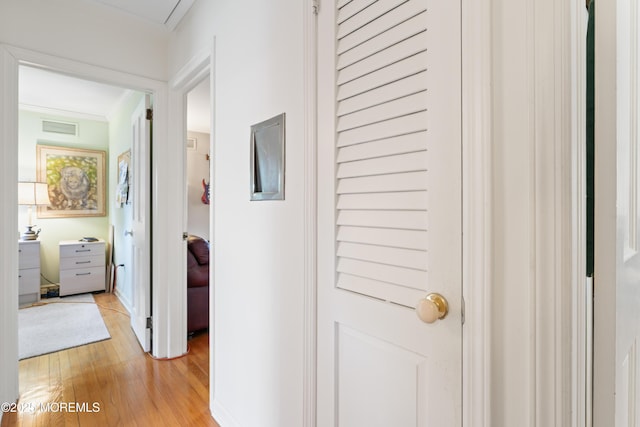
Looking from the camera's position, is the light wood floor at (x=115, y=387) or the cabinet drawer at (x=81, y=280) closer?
the light wood floor at (x=115, y=387)

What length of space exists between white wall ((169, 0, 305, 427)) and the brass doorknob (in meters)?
0.55

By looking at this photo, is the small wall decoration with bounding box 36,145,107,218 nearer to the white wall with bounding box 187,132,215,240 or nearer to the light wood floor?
the white wall with bounding box 187,132,215,240

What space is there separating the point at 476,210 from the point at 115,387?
2.48 m

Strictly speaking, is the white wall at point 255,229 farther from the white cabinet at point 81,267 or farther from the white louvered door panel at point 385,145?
the white cabinet at point 81,267

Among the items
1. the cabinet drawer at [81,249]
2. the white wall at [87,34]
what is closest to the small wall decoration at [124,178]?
the cabinet drawer at [81,249]

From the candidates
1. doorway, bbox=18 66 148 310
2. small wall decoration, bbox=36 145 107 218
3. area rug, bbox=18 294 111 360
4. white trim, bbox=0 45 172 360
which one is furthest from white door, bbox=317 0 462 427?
small wall decoration, bbox=36 145 107 218

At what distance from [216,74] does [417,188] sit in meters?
1.50

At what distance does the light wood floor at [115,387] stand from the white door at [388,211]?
1282 millimetres

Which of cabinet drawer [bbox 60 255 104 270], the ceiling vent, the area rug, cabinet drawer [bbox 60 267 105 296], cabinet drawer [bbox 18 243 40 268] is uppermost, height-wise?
the ceiling vent

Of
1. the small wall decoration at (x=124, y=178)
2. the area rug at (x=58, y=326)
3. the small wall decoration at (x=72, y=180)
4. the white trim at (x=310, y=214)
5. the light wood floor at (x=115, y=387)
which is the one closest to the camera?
the white trim at (x=310, y=214)

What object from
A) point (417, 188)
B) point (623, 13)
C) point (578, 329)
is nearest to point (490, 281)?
Result: point (578, 329)

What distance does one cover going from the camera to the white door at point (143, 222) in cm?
251

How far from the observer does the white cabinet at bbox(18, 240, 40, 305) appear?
3711mm

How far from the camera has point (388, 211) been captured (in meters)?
0.87
